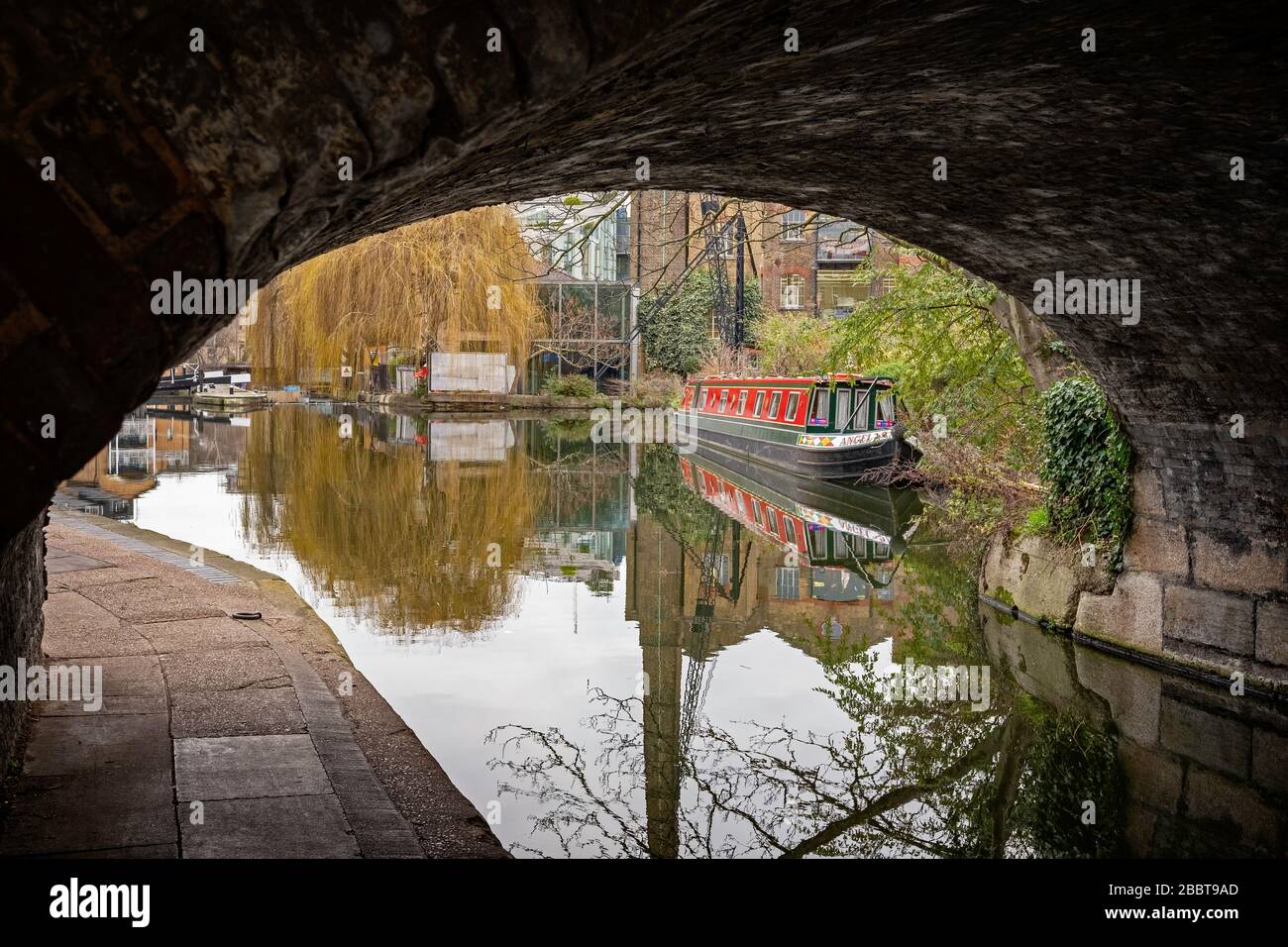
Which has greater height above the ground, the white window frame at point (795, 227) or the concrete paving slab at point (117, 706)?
the white window frame at point (795, 227)

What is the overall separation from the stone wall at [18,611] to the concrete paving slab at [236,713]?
69 centimetres

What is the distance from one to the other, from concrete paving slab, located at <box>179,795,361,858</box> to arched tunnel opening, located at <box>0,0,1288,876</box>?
47 mm

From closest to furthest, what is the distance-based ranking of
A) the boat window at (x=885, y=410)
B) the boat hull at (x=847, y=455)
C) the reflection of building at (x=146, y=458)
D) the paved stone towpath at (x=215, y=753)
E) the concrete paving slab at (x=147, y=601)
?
the paved stone towpath at (x=215, y=753), the concrete paving slab at (x=147, y=601), the reflection of building at (x=146, y=458), the boat hull at (x=847, y=455), the boat window at (x=885, y=410)

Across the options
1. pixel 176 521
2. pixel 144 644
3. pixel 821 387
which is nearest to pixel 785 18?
pixel 144 644

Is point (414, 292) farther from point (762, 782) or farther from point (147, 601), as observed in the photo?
point (762, 782)

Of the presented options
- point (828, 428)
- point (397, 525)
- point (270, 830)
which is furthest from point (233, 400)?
point (270, 830)

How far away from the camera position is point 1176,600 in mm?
7930

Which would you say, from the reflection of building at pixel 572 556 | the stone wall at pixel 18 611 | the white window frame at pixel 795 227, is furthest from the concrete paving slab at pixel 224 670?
the reflection of building at pixel 572 556

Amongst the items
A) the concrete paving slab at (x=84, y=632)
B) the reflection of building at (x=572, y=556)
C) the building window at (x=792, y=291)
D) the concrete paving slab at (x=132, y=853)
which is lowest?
the reflection of building at (x=572, y=556)

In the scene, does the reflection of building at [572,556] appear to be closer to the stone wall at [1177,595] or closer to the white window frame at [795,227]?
the white window frame at [795,227]

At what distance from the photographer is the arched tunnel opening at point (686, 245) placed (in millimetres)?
1976

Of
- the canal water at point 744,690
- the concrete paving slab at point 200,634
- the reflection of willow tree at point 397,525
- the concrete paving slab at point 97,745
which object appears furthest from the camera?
the reflection of willow tree at point 397,525

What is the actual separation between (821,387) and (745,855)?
16967mm
